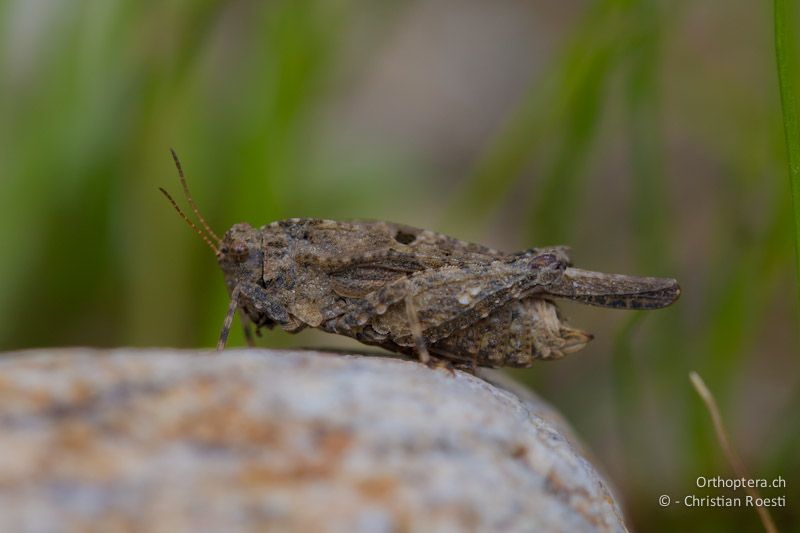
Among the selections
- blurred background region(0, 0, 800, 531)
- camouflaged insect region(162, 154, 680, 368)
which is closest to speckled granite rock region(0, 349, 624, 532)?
camouflaged insect region(162, 154, 680, 368)

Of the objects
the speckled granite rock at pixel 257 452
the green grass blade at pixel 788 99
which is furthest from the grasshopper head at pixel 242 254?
the green grass blade at pixel 788 99

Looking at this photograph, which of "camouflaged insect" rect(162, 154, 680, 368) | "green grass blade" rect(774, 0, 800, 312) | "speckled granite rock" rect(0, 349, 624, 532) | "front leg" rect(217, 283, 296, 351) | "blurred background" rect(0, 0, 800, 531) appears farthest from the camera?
"blurred background" rect(0, 0, 800, 531)

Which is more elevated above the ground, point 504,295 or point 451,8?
point 451,8

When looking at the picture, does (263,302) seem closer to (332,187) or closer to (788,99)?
(788,99)

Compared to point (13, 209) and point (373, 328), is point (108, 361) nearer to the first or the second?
point (373, 328)

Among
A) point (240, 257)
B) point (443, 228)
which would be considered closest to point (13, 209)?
point (240, 257)

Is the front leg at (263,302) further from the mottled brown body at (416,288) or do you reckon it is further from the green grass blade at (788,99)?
the green grass blade at (788,99)

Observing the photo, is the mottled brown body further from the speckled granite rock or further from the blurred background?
the speckled granite rock
